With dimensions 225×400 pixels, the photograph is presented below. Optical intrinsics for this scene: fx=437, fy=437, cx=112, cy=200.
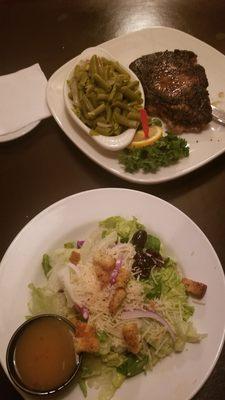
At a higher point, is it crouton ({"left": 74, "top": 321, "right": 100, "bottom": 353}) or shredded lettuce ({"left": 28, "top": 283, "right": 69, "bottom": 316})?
crouton ({"left": 74, "top": 321, "right": 100, "bottom": 353})

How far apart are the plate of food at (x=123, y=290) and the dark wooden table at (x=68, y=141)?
202 millimetres

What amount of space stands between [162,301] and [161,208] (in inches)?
18.5

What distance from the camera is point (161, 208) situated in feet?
7.39

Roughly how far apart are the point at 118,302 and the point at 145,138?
1.03 m

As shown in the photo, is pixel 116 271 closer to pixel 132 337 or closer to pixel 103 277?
pixel 103 277

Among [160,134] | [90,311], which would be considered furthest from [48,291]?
[160,134]

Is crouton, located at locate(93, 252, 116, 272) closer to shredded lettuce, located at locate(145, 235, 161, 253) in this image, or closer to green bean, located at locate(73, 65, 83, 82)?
shredded lettuce, located at locate(145, 235, 161, 253)

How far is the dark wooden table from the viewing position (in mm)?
2410

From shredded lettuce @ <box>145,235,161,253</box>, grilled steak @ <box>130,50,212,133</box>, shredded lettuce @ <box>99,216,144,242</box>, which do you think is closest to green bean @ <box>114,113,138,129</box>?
grilled steak @ <box>130,50,212,133</box>

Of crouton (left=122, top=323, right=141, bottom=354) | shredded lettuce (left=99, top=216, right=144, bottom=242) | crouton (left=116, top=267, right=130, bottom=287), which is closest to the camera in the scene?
crouton (left=122, top=323, right=141, bottom=354)

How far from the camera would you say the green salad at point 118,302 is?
1.95m

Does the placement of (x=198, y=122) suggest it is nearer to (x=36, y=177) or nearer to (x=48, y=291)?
(x=36, y=177)

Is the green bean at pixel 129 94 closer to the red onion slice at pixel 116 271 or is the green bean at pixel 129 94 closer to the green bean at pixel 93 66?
the green bean at pixel 93 66

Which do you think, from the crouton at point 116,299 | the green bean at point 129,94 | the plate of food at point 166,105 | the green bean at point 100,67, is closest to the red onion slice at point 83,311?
the crouton at point 116,299
